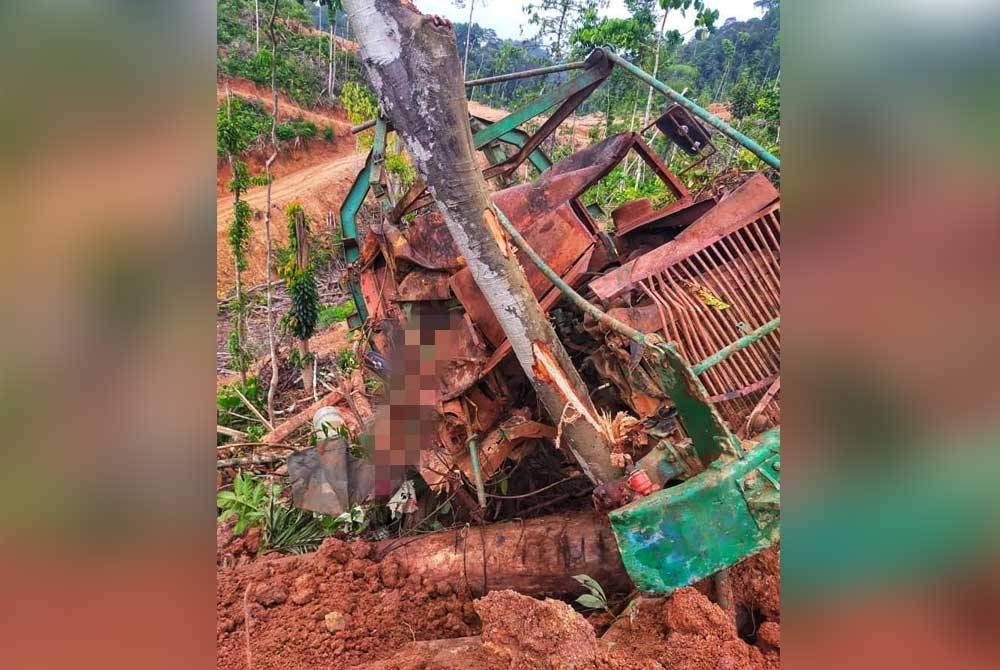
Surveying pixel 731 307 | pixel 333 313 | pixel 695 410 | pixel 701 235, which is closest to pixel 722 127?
pixel 701 235

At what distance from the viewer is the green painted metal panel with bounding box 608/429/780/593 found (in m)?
2.26

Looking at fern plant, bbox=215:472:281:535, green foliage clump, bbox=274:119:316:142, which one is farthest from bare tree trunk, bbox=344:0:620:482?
green foliage clump, bbox=274:119:316:142

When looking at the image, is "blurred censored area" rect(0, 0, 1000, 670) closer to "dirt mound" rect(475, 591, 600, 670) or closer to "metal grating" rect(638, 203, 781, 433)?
"dirt mound" rect(475, 591, 600, 670)

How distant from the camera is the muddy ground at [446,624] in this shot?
7.73 feet

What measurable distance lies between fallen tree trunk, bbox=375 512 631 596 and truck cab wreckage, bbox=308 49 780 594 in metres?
0.03

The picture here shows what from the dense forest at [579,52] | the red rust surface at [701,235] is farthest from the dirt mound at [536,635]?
the dense forest at [579,52]
